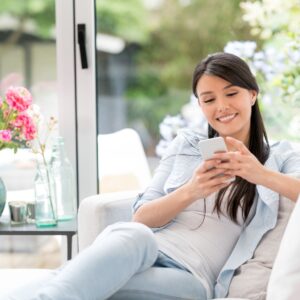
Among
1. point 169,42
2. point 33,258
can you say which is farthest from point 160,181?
point 33,258

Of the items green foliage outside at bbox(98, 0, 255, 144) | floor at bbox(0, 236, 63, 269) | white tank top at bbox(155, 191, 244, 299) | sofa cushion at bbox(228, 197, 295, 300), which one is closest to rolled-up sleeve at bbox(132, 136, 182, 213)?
white tank top at bbox(155, 191, 244, 299)

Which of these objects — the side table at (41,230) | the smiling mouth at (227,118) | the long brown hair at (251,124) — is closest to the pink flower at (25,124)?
the side table at (41,230)

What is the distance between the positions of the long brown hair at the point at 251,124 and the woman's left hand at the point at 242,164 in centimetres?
14

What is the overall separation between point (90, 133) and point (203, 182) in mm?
1207

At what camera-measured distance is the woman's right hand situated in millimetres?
2258

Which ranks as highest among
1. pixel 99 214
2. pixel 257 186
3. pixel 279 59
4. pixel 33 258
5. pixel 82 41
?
pixel 82 41

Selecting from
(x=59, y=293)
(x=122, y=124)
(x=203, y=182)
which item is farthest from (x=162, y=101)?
(x=59, y=293)

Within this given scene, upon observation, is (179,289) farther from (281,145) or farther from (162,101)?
(162,101)

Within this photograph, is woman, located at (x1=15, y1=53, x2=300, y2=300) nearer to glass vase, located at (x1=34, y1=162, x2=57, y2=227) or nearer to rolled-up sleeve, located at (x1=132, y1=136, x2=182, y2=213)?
rolled-up sleeve, located at (x1=132, y1=136, x2=182, y2=213)

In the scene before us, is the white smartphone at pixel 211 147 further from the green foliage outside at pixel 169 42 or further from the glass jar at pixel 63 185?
the green foliage outside at pixel 169 42

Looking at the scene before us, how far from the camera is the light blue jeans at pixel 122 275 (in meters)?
1.86

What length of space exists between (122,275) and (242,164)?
54 centimetres

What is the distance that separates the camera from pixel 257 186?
92.0 inches

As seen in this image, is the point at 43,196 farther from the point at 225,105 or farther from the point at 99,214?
the point at 225,105
